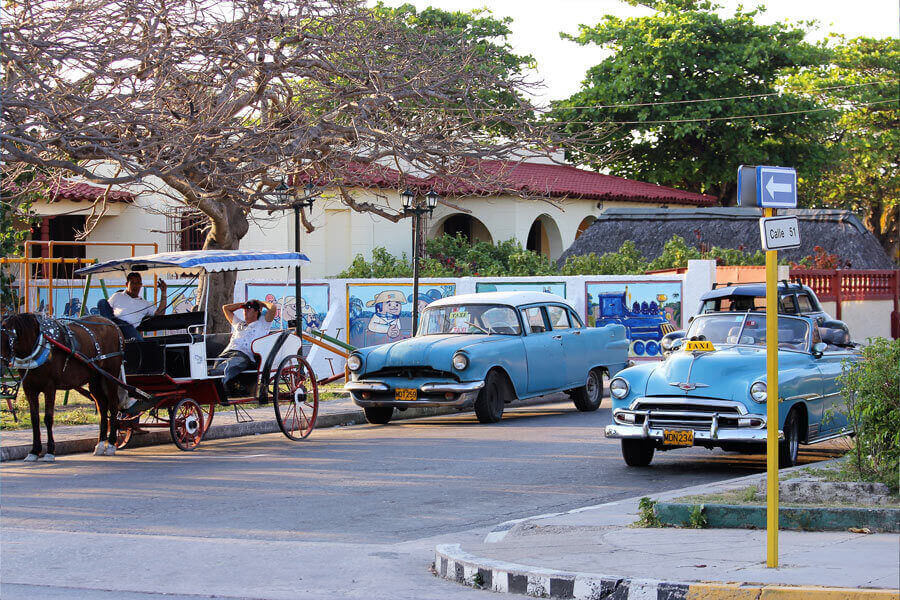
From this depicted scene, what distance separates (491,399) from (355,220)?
17.7 metres

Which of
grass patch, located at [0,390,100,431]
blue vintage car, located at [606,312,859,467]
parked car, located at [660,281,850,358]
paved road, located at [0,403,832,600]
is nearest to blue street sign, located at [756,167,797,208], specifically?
paved road, located at [0,403,832,600]

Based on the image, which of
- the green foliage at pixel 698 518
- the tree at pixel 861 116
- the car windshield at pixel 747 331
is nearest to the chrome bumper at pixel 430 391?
the car windshield at pixel 747 331

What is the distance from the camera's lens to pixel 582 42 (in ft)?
149

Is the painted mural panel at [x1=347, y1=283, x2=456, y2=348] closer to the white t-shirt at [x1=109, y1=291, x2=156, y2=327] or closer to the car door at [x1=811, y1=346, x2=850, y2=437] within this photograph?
the white t-shirt at [x1=109, y1=291, x2=156, y2=327]

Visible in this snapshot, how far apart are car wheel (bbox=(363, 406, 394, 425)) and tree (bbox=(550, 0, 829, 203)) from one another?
89.8ft

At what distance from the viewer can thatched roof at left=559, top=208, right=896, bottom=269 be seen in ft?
115

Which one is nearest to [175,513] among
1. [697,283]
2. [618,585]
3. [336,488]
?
[336,488]

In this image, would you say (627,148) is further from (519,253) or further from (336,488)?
(336,488)

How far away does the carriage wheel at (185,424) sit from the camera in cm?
1415

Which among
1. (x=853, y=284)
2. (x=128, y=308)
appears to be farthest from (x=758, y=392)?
(x=853, y=284)

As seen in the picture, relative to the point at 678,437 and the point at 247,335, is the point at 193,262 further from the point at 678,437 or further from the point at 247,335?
the point at 678,437

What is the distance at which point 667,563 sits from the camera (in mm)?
7047

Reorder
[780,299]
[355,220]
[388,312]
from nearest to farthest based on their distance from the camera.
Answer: [780,299] → [388,312] → [355,220]

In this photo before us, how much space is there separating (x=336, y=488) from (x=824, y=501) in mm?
4869
